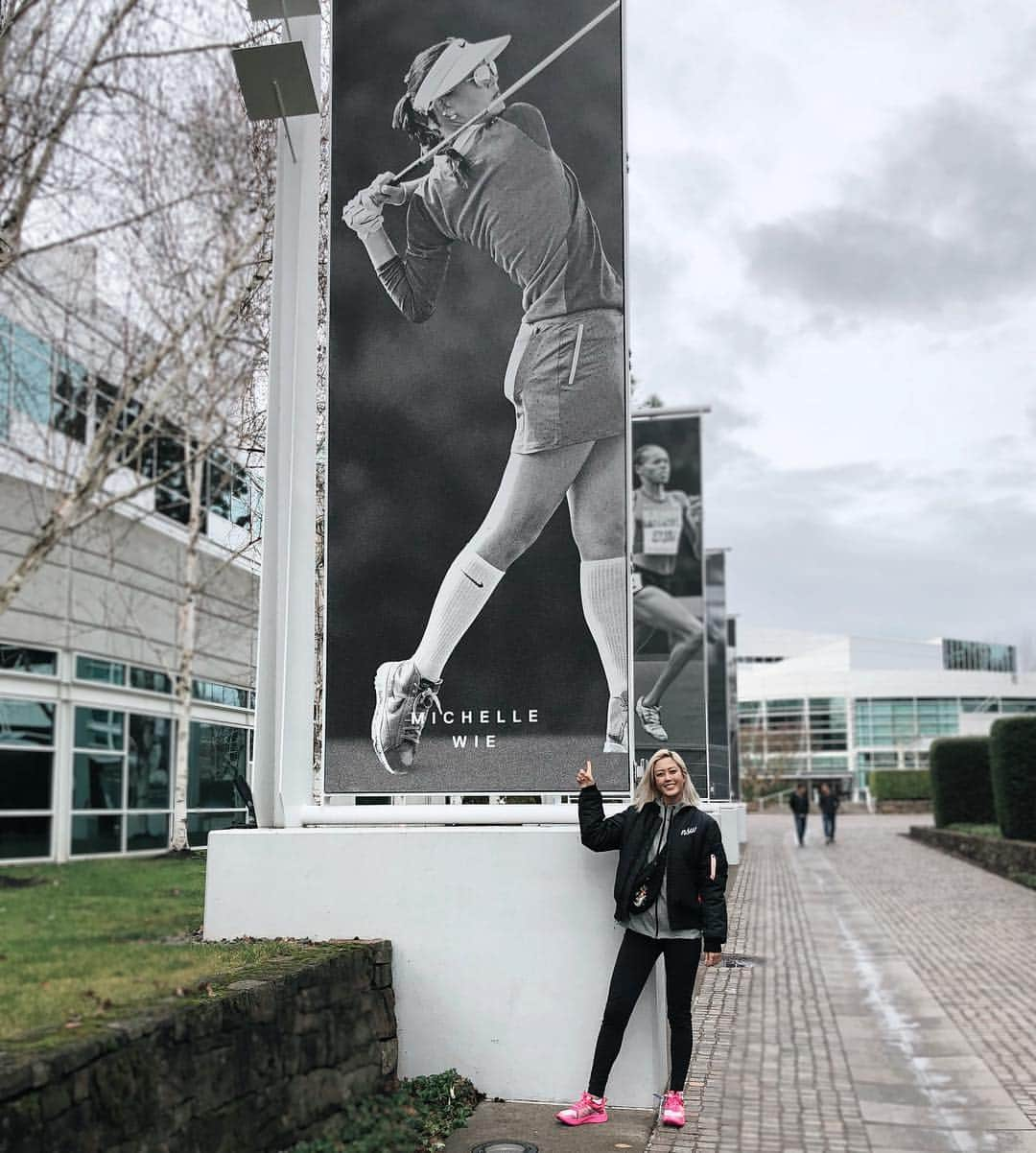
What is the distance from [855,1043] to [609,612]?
12.2 ft

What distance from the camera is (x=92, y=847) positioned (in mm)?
21266

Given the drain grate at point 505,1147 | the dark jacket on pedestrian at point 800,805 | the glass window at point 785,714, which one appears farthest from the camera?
the glass window at point 785,714

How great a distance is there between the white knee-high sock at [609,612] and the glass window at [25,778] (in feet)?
48.9

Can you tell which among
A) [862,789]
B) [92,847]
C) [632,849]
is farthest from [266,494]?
[862,789]

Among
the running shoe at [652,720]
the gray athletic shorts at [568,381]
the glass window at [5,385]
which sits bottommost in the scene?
the running shoe at [652,720]

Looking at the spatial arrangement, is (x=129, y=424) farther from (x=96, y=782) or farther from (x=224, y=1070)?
(x=224, y=1070)

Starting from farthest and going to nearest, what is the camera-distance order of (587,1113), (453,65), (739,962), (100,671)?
(100,671), (739,962), (453,65), (587,1113)

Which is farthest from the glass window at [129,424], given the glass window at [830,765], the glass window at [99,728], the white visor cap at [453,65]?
the glass window at [830,765]

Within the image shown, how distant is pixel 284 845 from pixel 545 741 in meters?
1.54

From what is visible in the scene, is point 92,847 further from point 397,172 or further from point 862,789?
point 862,789

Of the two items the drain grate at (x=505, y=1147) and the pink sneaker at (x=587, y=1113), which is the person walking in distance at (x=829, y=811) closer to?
the pink sneaker at (x=587, y=1113)

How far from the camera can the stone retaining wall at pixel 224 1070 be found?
3.68 metres

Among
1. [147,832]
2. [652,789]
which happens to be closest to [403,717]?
[652,789]

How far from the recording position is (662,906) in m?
6.10
